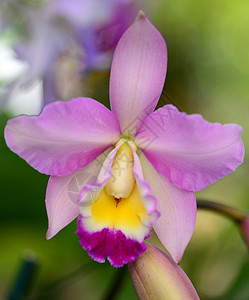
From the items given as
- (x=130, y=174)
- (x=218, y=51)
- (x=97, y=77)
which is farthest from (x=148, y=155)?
(x=218, y=51)

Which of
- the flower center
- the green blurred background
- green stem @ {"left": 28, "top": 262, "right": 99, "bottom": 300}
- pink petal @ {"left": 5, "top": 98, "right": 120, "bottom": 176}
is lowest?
the green blurred background

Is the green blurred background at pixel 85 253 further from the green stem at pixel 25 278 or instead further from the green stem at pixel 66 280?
the green stem at pixel 25 278

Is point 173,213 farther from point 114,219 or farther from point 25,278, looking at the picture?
point 25,278

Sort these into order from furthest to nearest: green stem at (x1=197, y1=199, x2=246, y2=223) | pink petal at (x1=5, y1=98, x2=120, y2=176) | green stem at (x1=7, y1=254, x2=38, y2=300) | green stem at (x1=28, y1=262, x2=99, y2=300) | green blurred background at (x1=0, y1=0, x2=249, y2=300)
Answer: green blurred background at (x1=0, y1=0, x2=249, y2=300) < green stem at (x1=28, y1=262, x2=99, y2=300) < green stem at (x1=7, y1=254, x2=38, y2=300) < green stem at (x1=197, y1=199, x2=246, y2=223) < pink petal at (x1=5, y1=98, x2=120, y2=176)

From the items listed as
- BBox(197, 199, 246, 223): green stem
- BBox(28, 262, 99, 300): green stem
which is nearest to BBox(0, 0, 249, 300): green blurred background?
BBox(28, 262, 99, 300): green stem

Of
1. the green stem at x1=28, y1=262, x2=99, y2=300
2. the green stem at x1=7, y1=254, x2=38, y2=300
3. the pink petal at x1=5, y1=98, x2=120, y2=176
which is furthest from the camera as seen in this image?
the green stem at x1=28, y1=262, x2=99, y2=300

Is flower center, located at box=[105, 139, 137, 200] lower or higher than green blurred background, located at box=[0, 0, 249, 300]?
higher

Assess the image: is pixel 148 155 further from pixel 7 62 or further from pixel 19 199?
pixel 19 199

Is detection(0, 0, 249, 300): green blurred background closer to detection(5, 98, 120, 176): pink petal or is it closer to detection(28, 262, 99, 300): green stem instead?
detection(28, 262, 99, 300): green stem
